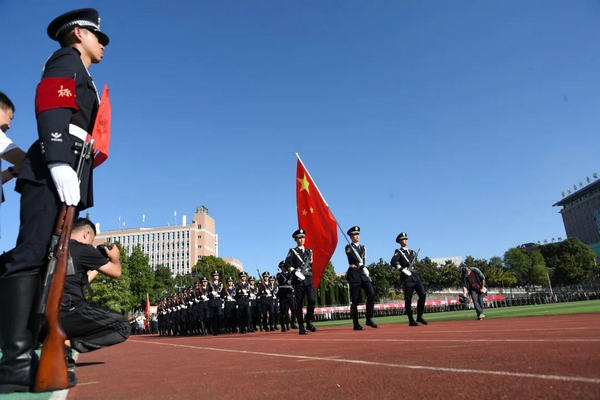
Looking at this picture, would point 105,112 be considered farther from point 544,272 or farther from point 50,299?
point 544,272

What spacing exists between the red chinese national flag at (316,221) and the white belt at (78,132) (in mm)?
9410

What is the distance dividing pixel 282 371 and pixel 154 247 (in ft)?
437

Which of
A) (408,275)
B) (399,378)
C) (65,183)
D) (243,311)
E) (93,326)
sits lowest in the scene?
(399,378)

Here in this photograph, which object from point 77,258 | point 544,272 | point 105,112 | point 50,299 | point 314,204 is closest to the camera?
point 50,299

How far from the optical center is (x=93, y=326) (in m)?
3.32

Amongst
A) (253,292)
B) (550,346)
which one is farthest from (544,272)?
(550,346)

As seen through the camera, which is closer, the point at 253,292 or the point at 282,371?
the point at 282,371

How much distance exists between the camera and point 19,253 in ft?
8.84

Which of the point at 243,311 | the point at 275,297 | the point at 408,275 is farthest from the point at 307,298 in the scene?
the point at 243,311

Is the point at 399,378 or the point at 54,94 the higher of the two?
the point at 54,94

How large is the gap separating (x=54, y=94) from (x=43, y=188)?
25.0 inches

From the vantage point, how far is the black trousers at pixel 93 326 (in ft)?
10.7

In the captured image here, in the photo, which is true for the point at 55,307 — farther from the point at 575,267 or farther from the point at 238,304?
the point at 575,267

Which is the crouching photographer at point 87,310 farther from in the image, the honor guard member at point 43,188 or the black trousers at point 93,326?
the honor guard member at point 43,188
